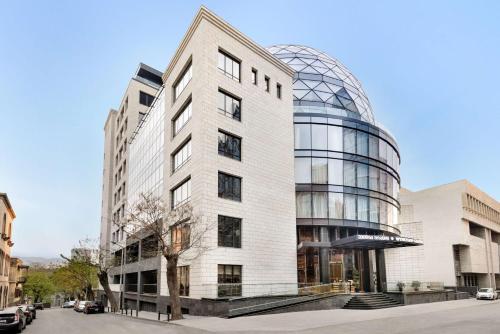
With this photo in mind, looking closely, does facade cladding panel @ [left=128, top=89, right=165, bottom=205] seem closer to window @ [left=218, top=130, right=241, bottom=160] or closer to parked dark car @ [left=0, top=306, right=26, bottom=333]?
window @ [left=218, top=130, right=241, bottom=160]

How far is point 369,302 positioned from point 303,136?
54.8ft

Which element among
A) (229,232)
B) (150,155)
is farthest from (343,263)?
(150,155)

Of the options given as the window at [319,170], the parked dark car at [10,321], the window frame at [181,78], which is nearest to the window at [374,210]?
the window at [319,170]

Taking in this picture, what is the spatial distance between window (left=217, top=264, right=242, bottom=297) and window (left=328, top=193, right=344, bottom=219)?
1320 centimetres

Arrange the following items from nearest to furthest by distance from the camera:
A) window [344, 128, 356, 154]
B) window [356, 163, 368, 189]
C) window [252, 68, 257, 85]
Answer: window [252, 68, 257, 85]
window [344, 128, 356, 154]
window [356, 163, 368, 189]

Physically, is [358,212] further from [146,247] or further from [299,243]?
[146,247]

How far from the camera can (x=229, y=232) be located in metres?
30.3

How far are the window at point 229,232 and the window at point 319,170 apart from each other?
12.0m

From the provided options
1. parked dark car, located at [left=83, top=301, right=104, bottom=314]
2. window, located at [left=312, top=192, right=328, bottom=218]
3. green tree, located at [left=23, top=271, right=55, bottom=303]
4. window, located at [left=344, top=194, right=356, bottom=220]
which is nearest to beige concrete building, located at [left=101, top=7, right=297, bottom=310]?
window, located at [left=312, top=192, right=328, bottom=218]

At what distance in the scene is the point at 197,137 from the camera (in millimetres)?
30844

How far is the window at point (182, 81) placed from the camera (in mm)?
34688

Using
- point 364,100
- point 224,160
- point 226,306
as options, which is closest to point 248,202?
point 224,160

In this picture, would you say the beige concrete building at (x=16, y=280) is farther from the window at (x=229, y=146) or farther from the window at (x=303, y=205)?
the window at (x=229, y=146)

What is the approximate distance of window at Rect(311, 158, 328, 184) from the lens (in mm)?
40406
